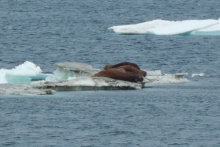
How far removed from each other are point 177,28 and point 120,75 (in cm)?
2425

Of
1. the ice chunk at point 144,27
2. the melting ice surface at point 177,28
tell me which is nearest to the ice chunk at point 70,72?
the melting ice surface at point 177,28

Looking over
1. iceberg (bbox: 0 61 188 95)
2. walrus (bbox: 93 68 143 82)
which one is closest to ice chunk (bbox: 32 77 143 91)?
iceberg (bbox: 0 61 188 95)

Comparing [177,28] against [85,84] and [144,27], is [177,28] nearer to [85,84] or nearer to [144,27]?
[144,27]

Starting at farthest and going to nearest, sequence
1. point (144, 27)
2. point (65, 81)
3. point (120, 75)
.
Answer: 1. point (144, 27)
2. point (120, 75)
3. point (65, 81)

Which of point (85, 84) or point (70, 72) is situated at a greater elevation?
point (70, 72)

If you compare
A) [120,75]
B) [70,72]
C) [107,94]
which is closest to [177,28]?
[70,72]

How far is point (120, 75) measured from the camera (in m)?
44.9

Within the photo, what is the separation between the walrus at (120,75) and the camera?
44.9 meters

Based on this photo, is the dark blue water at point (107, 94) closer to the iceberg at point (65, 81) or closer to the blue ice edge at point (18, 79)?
the iceberg at point (65, 81)

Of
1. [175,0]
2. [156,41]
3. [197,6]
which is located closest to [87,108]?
[156,41]

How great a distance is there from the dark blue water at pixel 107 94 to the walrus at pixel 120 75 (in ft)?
2.27

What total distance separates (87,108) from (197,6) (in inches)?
3062

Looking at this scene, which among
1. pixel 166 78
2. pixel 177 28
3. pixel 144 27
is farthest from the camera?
pixel 144 27

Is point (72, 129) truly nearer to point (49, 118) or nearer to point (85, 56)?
point (49, 118)
